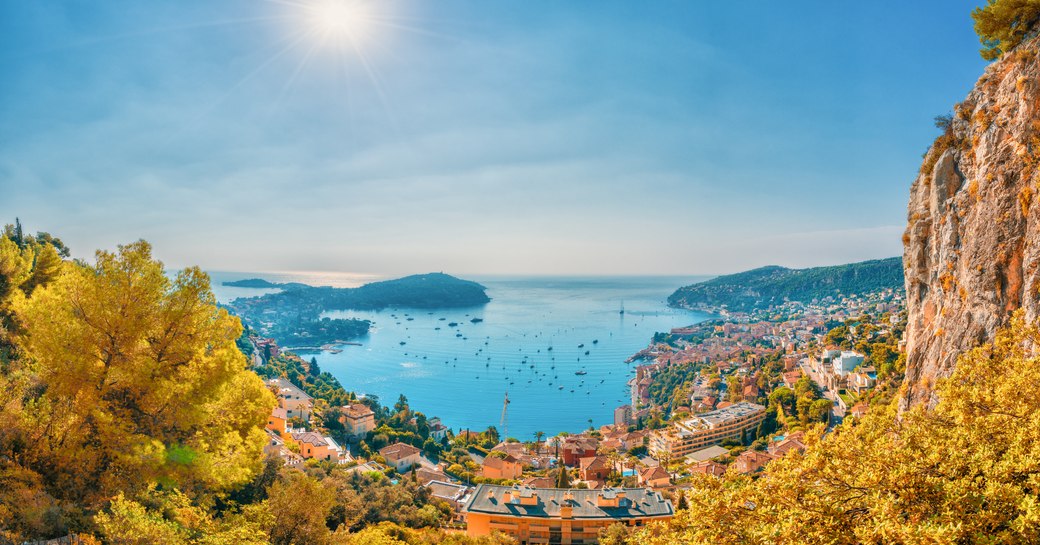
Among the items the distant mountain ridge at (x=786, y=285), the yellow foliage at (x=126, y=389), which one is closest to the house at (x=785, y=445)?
the yellow foliage at (x=126, y=389)

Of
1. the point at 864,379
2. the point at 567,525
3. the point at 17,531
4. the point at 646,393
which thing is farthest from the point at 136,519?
the point at 646,393

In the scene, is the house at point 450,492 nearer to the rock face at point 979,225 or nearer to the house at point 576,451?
the house at point 576,451

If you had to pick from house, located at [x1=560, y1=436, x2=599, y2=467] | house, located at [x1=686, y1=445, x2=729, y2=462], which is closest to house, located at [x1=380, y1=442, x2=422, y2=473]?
house, located at [x1=560, y1=436, x2=599, y2=467]

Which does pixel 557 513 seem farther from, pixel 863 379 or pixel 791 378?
pixel 791 378

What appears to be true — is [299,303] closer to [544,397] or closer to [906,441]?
[544,397]

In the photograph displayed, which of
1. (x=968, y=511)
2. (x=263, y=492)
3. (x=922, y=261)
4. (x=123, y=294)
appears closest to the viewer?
(x=968, y=511)
